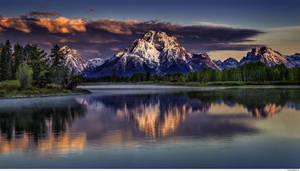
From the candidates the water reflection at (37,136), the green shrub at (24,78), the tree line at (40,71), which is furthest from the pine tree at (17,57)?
the water reflection at (37,136)

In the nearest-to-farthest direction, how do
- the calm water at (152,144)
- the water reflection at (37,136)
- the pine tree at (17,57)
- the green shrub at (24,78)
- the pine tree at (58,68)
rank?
the calm water at (152,144)
the water reflection at (37,136)
the green shrub at (24,78)
the pine tree at (58,68)
the pine tree at (17,57)

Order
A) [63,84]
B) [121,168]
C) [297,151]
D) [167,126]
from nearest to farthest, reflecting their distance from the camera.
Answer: [121,168]
[297,151]
[167,126]
[63,84]

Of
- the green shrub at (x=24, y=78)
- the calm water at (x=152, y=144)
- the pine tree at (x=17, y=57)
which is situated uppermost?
the pine tree at (x=17, y=57)

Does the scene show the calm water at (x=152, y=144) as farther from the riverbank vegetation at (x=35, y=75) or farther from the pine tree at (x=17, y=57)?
the pine tree at (x=17, y=57)

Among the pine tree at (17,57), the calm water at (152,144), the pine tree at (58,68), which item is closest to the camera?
the calm water at (152,144)

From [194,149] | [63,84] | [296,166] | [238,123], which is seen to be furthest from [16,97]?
[296,166]

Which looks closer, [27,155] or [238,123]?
[27,155]

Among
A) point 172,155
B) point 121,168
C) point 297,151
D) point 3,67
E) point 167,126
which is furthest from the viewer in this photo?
point 3,67

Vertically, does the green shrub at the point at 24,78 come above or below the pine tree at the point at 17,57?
below

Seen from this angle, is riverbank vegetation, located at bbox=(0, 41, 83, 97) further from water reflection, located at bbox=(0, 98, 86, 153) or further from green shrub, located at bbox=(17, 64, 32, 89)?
water reflection, located at bbox=(0, 98, 86, 153)

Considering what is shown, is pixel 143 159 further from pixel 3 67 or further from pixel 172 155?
pixel 3 67

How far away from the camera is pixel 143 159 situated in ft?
58.4

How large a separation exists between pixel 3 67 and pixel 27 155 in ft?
404

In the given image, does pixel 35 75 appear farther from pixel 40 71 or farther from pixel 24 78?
pixel 24 78
